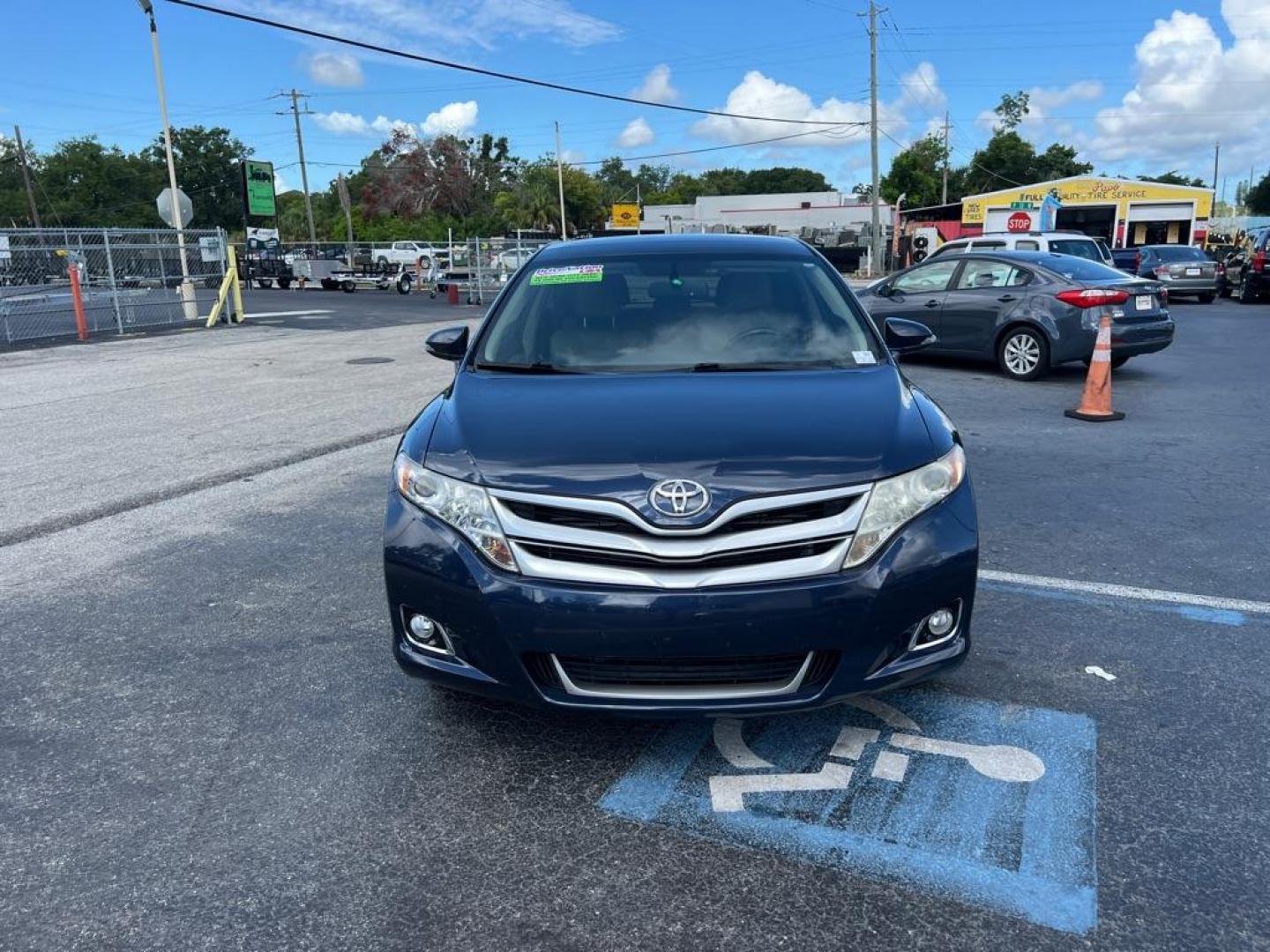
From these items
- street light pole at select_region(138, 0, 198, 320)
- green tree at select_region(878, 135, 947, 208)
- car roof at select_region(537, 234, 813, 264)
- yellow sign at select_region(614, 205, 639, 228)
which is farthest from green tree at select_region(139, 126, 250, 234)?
car roof at select_region(537, 234, 813, 264)

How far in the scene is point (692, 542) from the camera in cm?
266

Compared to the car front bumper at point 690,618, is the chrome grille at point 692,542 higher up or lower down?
higher up

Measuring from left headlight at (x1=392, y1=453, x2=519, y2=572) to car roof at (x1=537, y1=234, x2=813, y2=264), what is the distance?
6.22 feet

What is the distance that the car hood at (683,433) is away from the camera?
9.09ft

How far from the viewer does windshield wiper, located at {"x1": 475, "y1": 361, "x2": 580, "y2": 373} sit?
150 inches

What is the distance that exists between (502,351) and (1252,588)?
3751mm

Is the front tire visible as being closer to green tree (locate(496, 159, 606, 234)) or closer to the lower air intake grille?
the lower air intake grille

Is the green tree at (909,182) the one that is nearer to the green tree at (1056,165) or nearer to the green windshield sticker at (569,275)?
the green tree at (1056,165)

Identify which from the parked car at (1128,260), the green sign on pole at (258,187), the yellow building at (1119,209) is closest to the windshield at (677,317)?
the parked car at (1128,260)

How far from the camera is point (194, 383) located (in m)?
11.7

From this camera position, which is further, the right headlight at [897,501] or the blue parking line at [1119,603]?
the blue parking line at [1119,603]

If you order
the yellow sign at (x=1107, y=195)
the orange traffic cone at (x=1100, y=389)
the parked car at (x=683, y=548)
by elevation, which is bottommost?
the orange traffic cone at (x=1100, y=389)

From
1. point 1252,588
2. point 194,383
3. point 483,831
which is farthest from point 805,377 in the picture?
point 194,383

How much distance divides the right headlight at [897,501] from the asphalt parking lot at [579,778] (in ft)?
2.58
